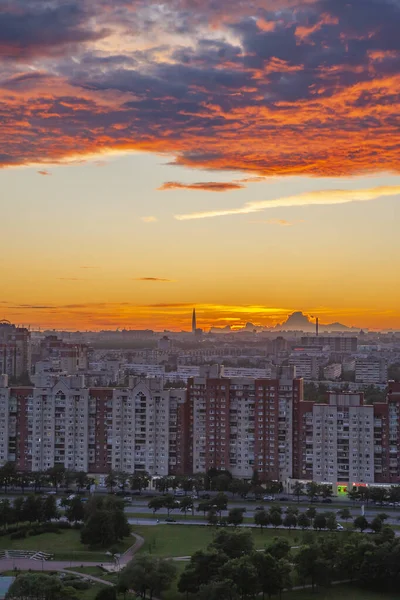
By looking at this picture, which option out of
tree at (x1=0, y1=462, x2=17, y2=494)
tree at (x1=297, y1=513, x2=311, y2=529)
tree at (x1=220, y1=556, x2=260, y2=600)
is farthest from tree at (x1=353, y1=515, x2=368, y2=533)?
tree at (x1=0, y1=462, x2=17, y2=494)

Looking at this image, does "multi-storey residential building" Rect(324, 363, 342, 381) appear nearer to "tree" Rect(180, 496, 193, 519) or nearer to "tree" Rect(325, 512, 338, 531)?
"tree" Rect(180, 496, 193, 519)

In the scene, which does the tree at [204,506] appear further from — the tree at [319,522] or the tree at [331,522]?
the tree at [331,522]

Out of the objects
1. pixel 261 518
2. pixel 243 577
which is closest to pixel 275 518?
pixel 261 518

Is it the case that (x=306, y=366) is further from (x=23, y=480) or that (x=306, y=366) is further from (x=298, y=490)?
(x=23, y=480)

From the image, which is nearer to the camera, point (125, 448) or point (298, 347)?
point (125, 448)

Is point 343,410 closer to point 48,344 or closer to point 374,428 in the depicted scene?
point 374,428

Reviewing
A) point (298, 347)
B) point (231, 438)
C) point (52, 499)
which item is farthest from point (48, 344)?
point (52, 499)

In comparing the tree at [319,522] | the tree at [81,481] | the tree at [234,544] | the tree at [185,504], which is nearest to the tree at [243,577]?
the tree at [234,544]
